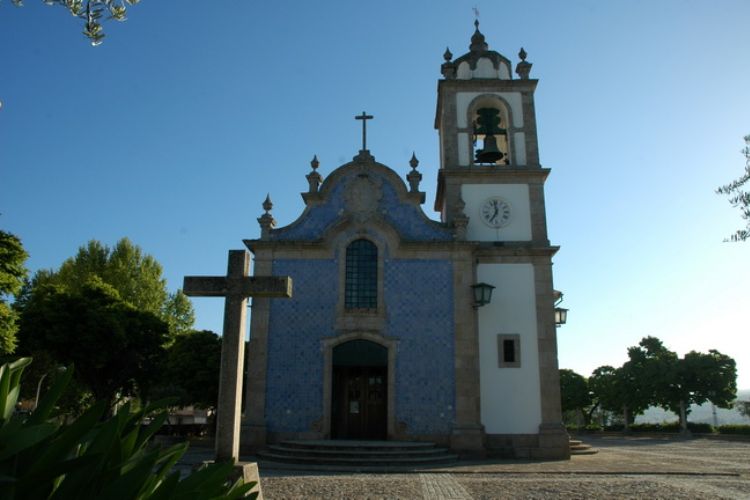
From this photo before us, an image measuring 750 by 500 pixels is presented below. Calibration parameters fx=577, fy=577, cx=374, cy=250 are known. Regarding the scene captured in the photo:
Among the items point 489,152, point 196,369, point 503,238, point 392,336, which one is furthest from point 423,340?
point 196,369

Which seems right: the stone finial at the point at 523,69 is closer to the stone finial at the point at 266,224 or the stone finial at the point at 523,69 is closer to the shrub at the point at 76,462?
the stone finial at the point at 266,224

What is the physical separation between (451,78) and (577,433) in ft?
96.1

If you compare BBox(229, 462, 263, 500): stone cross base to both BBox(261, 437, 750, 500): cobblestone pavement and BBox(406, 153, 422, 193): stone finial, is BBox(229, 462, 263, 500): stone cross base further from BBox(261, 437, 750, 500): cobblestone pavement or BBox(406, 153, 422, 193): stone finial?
BBox(406, 153, 422, 193): stone finial

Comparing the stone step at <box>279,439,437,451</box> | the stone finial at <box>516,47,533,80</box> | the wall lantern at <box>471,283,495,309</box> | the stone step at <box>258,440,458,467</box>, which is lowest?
the stone step at <box>258,440,458,467</box>

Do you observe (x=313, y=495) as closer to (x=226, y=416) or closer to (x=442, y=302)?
(x=226, y=416)

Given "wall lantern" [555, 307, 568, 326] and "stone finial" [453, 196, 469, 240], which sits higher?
"stone finial" [453, 196, 469, 240]

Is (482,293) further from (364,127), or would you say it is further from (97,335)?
(97,335)

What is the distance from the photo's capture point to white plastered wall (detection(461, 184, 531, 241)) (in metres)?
18.5

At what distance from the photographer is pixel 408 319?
55.9 ft

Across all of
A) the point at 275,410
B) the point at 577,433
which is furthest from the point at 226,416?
the point at 577,433

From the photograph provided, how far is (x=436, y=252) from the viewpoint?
17.5 m

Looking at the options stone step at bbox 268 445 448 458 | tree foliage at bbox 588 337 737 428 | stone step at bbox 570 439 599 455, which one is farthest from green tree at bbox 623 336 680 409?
stone step at bbox 268 445 448 458

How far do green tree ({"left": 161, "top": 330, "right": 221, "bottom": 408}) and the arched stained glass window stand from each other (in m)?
6.87

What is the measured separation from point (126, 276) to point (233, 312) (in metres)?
25.1
